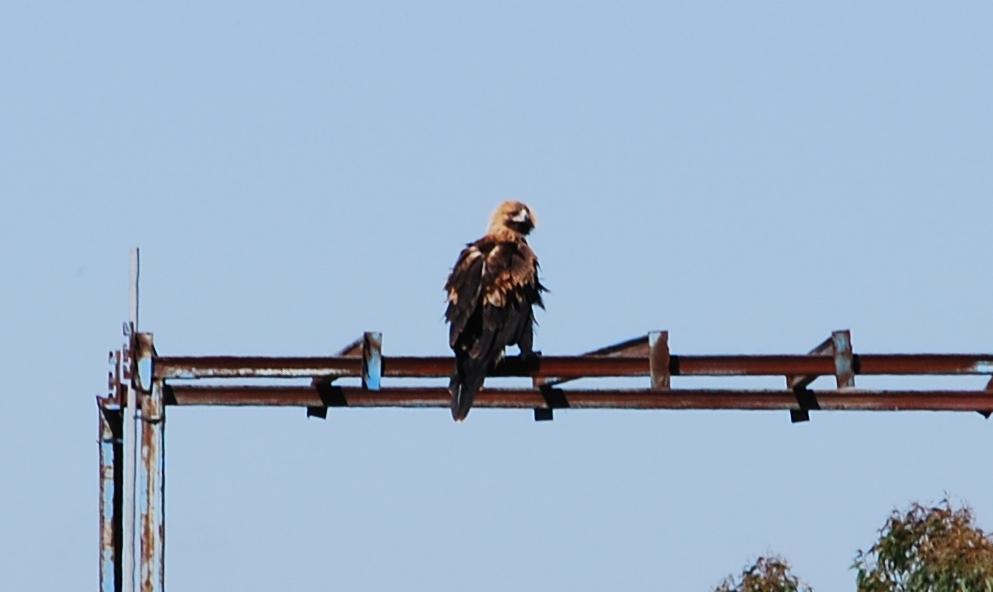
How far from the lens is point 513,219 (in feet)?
78.4

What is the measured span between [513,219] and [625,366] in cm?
262

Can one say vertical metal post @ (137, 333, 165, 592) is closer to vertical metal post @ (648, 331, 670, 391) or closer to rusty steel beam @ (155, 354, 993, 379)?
rusty steel beam @ (155, 354, 993, 379)

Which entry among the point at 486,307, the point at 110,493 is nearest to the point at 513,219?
the point at 486,307

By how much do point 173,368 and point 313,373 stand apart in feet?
3.45

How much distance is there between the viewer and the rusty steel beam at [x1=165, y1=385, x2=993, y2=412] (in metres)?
21.8

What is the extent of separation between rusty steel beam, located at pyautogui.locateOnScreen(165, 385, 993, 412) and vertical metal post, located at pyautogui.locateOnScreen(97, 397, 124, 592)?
1.54ft

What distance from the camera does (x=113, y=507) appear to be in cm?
2217

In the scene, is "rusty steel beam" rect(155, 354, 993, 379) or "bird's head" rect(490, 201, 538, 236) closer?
"rusty steel beam" rect(155, 354, 993, 379)

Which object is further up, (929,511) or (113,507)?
(929,511)

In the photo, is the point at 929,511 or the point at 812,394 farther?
the point at 929,511

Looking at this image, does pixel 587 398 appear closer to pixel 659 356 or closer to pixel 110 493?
pixel 659 356

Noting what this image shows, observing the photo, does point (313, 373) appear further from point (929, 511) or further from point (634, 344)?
point (929, 511)

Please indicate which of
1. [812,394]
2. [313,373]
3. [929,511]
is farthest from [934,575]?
[313,373]

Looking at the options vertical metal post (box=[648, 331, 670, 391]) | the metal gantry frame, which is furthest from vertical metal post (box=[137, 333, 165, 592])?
vertical metal post (box=[648, 331, 670, 391])
